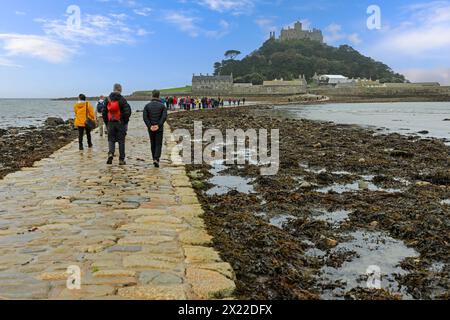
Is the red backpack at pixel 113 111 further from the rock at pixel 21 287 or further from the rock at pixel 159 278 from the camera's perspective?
the rock at pixel 159 278

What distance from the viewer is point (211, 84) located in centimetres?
13725

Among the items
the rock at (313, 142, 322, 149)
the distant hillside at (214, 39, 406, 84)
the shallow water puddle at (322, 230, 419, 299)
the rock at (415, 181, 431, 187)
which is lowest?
the shallow water puddle at (322, 230, 419, 299)

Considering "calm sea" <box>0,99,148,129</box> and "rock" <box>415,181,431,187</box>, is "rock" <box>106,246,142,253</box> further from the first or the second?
"calm sea" <box>0,99,148,129</box>

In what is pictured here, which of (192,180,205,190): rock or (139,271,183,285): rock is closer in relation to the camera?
(139,271,183,285): rock

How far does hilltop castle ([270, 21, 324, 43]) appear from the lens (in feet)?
616

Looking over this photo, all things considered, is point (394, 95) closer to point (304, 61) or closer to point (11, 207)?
point (304, 61)

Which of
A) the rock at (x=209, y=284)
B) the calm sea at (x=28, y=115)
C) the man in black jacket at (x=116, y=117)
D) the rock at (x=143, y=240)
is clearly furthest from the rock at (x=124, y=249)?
the calm sea at (x=28, y=115)

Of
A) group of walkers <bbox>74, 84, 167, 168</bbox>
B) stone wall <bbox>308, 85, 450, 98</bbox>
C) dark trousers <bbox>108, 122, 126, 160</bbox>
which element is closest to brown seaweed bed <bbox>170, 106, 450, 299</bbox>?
group of walkers <bbox>74, 84, 167, 168</bbox>

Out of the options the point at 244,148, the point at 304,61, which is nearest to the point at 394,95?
the point at 304,61

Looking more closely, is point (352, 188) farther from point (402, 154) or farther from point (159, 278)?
point (159, 278)

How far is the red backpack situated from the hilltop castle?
18606 cm

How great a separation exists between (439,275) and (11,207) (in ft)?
18.3

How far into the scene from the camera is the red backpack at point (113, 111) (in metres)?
9.74

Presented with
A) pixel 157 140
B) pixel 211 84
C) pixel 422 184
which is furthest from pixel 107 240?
pixel 211 84
